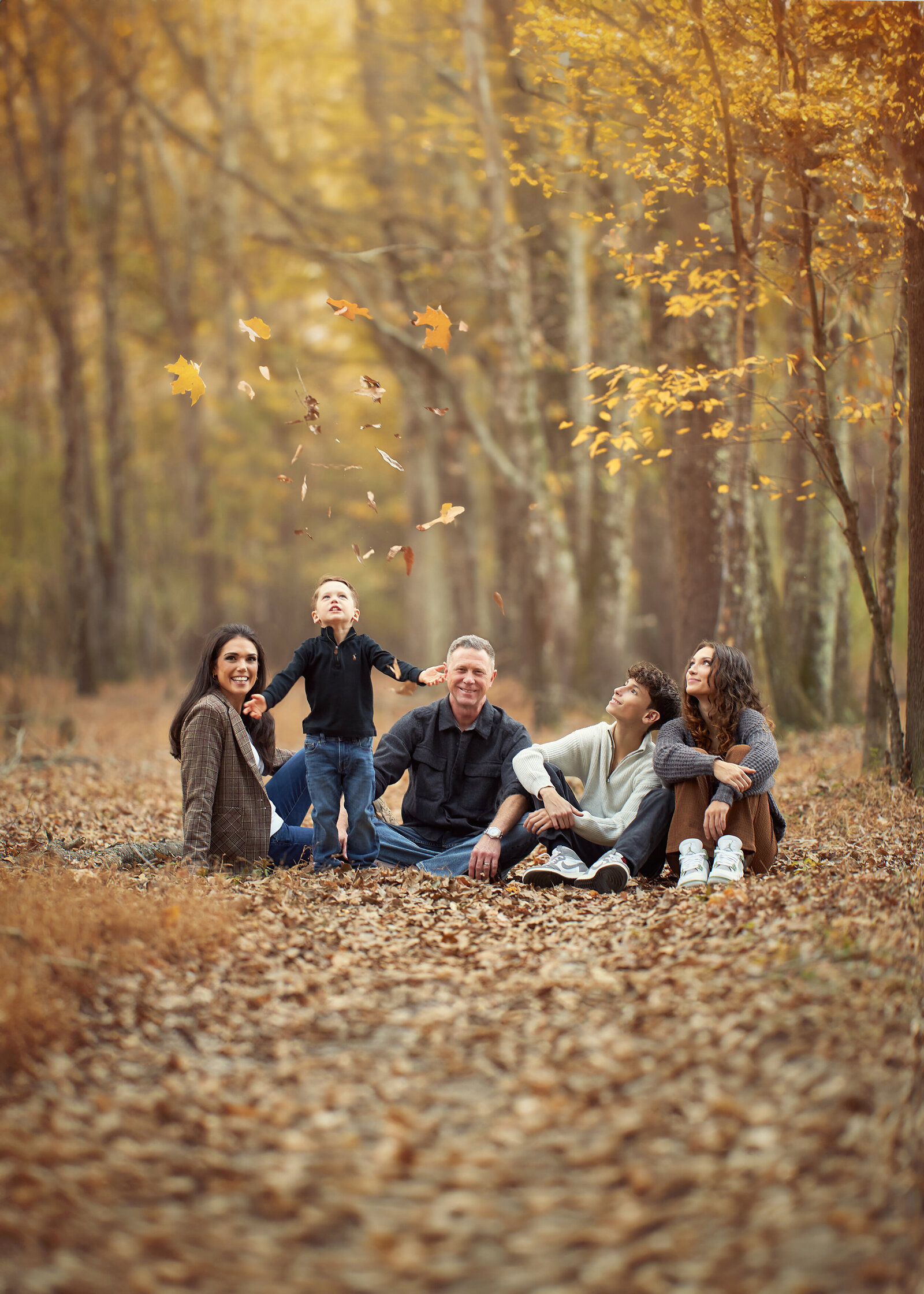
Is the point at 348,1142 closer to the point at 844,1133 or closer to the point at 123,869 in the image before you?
the point at 844,1133

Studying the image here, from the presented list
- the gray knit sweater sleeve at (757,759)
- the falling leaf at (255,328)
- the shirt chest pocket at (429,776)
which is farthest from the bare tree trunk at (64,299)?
the gray knit sweater sleeve at (757,759)

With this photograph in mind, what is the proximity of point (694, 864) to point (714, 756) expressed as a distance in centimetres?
56

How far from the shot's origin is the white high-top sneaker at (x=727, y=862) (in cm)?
525

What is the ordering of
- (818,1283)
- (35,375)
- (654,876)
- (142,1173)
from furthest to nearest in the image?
1. (35,375)
2. (654,876)
3. (142,1173)
4. (818,1283)

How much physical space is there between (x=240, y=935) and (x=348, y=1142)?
68.6 inches

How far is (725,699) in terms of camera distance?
→ 567 cm

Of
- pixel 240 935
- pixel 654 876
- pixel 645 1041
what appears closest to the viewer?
pixel 645 1041

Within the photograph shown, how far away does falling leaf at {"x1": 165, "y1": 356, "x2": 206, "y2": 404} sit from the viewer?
18.0ft

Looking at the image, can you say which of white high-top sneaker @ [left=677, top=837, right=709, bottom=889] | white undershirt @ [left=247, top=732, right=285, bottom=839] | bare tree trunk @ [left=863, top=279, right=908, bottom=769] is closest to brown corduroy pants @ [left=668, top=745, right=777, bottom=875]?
white high-top sneaker @ [left=677, top=837, right=709, bottom=889]

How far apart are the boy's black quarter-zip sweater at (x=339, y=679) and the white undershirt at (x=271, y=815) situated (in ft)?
0.90

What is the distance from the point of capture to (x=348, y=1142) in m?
3.05

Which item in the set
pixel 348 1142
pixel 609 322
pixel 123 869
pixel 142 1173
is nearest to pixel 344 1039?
pixel 348 1142

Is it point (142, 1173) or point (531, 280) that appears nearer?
point (142, 1173)

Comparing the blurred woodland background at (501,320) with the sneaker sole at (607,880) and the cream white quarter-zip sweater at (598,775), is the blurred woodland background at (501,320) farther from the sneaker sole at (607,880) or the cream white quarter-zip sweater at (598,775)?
the sneaker sole at (607,880)
